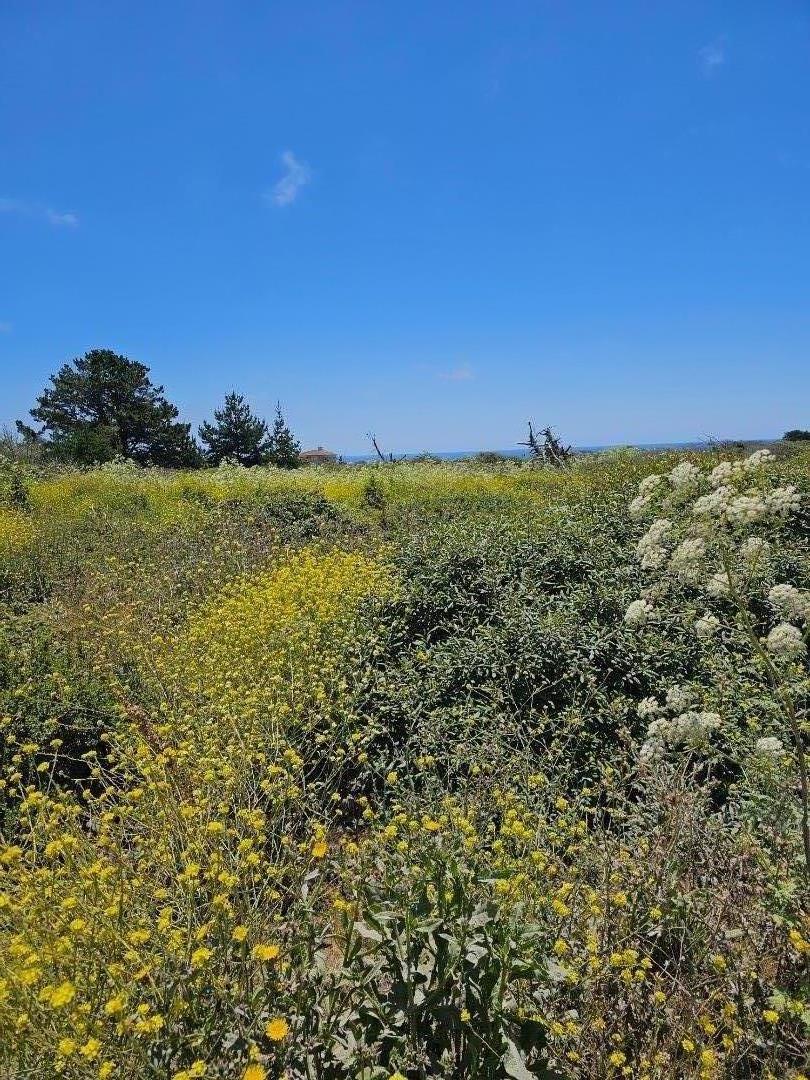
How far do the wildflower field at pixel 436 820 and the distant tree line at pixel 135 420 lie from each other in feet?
98.3

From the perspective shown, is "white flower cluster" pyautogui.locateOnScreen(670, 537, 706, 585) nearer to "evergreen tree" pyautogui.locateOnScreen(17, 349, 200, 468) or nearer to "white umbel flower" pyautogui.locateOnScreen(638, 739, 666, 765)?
"white umbel flower" pyautogui.locateOnScreen(638, 739, 666, 765)

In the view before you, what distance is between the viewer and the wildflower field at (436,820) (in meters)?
1.61

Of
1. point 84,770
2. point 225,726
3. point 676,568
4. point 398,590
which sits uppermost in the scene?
point 676,568

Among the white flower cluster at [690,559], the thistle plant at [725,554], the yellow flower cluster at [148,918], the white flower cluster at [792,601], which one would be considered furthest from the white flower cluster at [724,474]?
the yellow flower cluster at [148,918]

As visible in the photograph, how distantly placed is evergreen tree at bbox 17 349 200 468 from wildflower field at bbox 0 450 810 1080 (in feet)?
104

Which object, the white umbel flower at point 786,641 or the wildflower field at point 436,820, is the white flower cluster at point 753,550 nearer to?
the wildflower field at point 436,820

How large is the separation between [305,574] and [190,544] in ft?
10.1

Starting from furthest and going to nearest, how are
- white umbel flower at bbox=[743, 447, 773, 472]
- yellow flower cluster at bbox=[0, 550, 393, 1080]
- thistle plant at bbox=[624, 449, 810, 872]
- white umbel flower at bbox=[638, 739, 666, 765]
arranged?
white umbel flower at bbox=[638, 739, 666, 765]
white umbel flower at bbox=[743, 447, 773, 472]
thistle plant at bbox=[624, 449, 810, 872]
yellow flower cluster at bbox=[0, 550, 393, 1080]

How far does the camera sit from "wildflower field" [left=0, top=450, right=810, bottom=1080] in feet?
5.30

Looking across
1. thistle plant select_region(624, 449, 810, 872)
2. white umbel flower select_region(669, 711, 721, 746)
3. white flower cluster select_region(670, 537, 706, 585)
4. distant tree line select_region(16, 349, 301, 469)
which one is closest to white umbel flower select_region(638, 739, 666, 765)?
thistle plant select_region(624, 449, 810, 872)

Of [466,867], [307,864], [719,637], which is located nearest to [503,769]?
[466,867]

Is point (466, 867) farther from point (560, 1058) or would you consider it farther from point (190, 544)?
point (190, 544)

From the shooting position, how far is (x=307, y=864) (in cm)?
203

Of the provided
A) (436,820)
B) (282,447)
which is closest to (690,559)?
(436,820)
